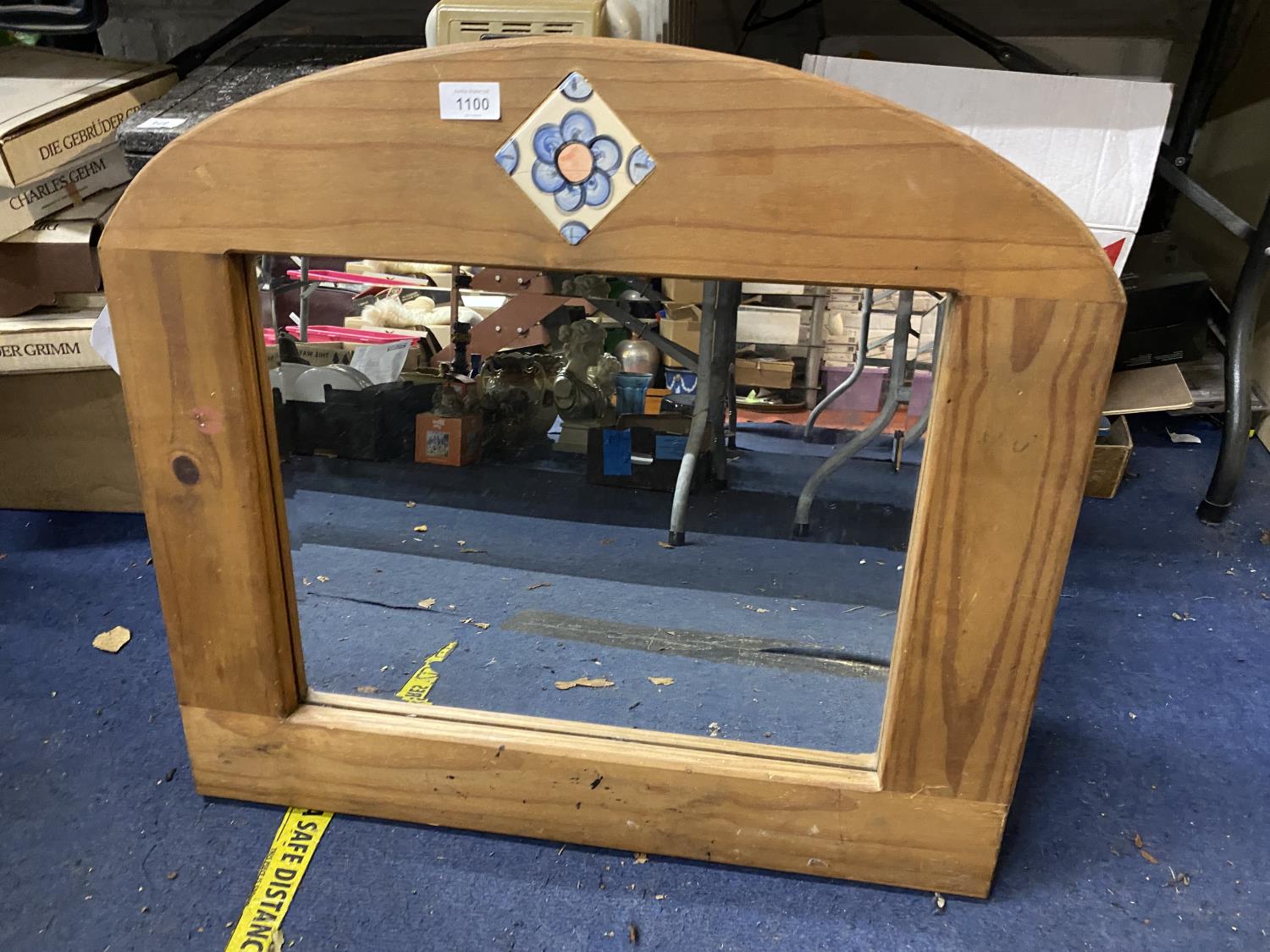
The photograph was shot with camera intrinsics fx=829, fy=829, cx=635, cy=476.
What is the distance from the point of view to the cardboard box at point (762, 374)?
1080 mm

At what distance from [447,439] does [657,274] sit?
0.40m

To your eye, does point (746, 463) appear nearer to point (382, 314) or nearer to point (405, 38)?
point (382, 314)

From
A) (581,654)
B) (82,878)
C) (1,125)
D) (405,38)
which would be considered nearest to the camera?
(82,878)

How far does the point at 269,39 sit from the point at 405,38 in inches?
7.4

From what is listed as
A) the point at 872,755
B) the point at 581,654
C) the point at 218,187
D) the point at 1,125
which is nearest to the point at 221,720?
the point at 581,654

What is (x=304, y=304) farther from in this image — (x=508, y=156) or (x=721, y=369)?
(x=721, y=369)

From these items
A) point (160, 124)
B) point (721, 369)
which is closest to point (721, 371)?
point (721, 369)

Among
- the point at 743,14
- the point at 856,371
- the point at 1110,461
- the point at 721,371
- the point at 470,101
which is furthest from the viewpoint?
the point at 743,14

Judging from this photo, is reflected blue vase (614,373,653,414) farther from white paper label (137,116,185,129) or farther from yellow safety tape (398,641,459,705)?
white paper label (137,116,185,129)

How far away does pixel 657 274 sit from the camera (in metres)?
0.55

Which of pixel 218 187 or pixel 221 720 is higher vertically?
pixel 218 187

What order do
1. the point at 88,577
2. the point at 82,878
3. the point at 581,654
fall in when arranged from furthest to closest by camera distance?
the point at 88,577 → the point at 581,654 → the point at 82,878

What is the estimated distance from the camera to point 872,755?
2.21 ft

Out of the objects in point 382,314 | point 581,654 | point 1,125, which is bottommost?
point 581,654
